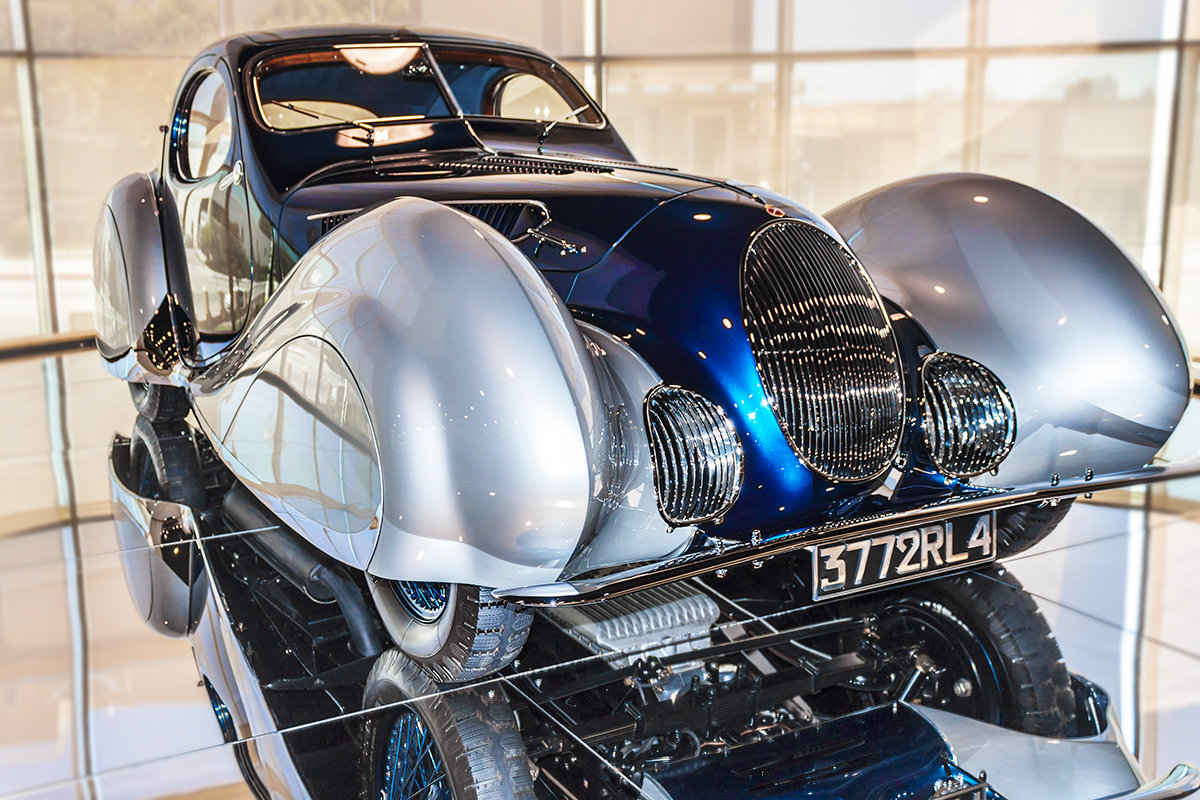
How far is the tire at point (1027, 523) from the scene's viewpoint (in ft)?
10.5

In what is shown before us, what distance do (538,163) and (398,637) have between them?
1.42 metres

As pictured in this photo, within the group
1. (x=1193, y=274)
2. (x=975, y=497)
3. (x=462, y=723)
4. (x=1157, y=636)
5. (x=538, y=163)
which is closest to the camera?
(x=462, y=723)

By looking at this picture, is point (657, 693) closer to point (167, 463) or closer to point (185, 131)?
point (167, 463)

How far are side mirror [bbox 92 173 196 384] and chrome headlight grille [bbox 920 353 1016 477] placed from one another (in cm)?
266

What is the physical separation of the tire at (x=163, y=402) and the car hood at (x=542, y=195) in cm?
216

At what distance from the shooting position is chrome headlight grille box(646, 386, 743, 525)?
83.7 inches

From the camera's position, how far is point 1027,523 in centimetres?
322

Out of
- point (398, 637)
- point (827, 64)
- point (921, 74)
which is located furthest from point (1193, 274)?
point (398, 637)

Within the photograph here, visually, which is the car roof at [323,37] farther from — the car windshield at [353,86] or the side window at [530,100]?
the side window at [530,100]

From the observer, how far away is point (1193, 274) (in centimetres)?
902

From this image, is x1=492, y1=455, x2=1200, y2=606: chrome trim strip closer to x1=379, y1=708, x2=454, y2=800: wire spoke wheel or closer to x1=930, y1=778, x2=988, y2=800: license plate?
x1=379, y1=708, x2=454, y2=800: wire spoke wheel

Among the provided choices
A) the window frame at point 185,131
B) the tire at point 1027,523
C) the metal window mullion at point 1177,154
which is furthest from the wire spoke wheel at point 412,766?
the metal window mullion at point 1177,154

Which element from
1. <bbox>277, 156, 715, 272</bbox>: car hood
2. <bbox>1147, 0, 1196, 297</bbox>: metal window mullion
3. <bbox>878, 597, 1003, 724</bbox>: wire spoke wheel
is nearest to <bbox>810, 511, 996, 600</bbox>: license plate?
<bbox>878, 597, 1003, 724</bbox>: wire spoke wheel

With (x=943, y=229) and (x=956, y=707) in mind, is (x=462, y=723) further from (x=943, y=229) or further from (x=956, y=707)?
(x=943, y=229)
